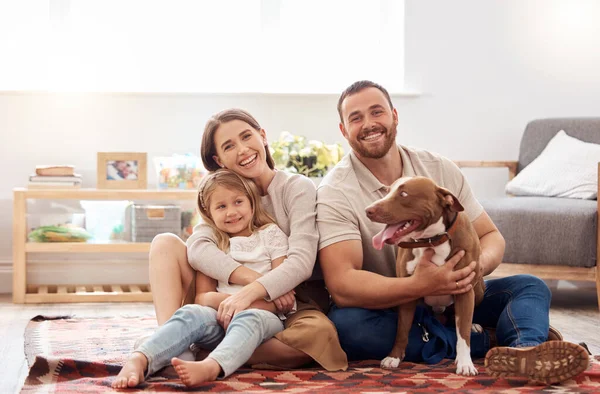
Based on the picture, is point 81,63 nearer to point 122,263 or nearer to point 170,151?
point 170,151

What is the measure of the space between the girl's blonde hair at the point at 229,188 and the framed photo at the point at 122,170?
1748 mm

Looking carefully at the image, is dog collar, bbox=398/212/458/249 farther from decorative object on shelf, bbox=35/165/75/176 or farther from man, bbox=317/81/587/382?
decorative object on shelf, bbox=35/165/75/176

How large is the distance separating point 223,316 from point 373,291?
0.40 metres

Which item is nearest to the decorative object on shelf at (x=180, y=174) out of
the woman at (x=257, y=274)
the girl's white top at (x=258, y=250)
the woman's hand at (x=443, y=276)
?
the woman at (x=257, y=274)

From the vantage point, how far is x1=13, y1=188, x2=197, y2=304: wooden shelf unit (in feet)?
13.2

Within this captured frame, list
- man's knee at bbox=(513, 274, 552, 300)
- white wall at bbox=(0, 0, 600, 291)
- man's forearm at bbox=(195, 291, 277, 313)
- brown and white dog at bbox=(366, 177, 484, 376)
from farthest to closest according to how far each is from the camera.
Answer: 1. white wall at bbox=(0, 0, 600, 291)
2. man's knee at bbox=(513, 274, 552, 300)
3. man's forearm at bbox=(195, 291, 277, 313)
4. brown and white dog at bbox=(366, 177, 484, 376)

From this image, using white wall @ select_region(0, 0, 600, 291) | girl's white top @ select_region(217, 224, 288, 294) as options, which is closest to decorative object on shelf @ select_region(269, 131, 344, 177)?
white wall @ select_region(0, 0, 600, 291)

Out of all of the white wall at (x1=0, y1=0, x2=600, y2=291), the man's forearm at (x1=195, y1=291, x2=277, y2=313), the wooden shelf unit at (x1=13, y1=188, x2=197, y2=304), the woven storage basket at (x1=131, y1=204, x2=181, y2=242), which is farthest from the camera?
the white wall at (x1=0, y1=0, x2=600, y2=291)

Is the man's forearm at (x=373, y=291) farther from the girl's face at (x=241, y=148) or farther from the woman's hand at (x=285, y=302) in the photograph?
the girl's face at (x=241, y=148)

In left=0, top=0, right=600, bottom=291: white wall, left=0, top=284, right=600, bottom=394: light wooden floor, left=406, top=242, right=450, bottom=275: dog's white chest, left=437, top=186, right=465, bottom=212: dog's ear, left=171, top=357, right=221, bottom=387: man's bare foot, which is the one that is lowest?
left=0, top=284, right=600, bottom=394: light wooden floor

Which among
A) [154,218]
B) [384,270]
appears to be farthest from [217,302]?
[154,218]

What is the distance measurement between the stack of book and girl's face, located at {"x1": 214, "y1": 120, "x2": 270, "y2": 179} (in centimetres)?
179

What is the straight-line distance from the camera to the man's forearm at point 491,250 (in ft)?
7.86

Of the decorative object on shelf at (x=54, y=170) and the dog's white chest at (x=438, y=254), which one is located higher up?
the decorative object on shelf at (x=54, y=170)
